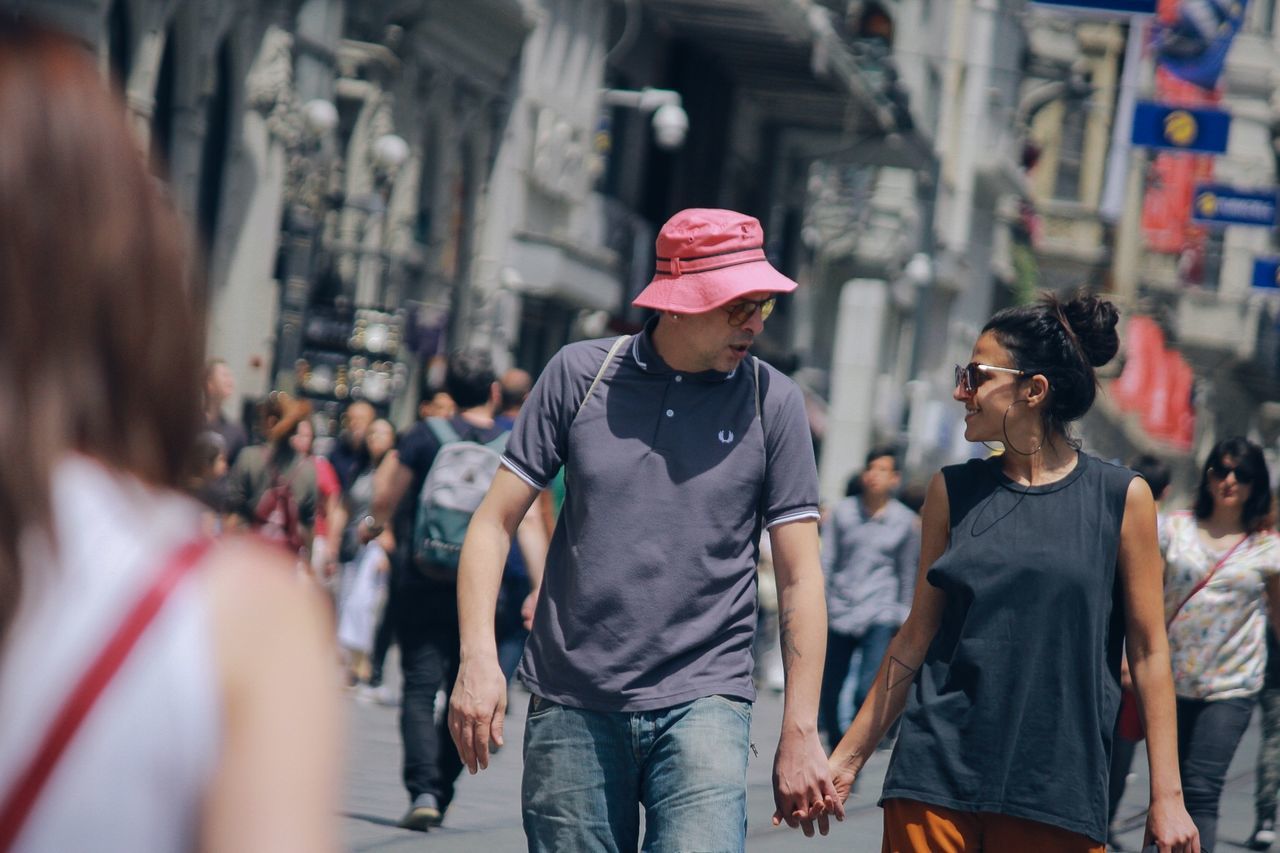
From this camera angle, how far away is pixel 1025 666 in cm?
438

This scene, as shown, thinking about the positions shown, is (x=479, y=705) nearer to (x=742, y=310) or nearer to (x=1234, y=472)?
(x=742, y=310)

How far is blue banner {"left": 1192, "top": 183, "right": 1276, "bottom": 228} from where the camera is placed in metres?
31.5

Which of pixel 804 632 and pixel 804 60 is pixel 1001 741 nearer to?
pixel 804 632

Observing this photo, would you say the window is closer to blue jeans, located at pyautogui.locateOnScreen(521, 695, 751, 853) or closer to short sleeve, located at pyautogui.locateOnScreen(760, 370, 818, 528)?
short sleeve, located at pyautogui.locateOnScreen(760, 370, 818, 528)

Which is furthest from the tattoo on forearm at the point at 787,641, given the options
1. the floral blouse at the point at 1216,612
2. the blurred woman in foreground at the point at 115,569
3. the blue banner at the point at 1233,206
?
the blue banner at the point at 1233,206

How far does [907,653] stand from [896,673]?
0.05m

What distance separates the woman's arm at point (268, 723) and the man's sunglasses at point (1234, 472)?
24.3 feet

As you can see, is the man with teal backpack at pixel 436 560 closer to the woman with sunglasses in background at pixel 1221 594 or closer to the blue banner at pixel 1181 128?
the woman with sunglasses in background at pixel 1221 594

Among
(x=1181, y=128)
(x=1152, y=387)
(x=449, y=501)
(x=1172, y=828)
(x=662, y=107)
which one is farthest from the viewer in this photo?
Answer: (x=1152, y=387)

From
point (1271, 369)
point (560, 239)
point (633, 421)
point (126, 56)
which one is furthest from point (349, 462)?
point (1271, 369)

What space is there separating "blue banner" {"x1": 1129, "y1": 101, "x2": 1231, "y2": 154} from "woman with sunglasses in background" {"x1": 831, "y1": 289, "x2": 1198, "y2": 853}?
882 inches

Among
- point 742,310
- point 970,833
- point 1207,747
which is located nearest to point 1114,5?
point 1207,747

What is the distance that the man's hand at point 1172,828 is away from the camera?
14.6 ft

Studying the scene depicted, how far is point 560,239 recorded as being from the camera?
2542 centimetres
